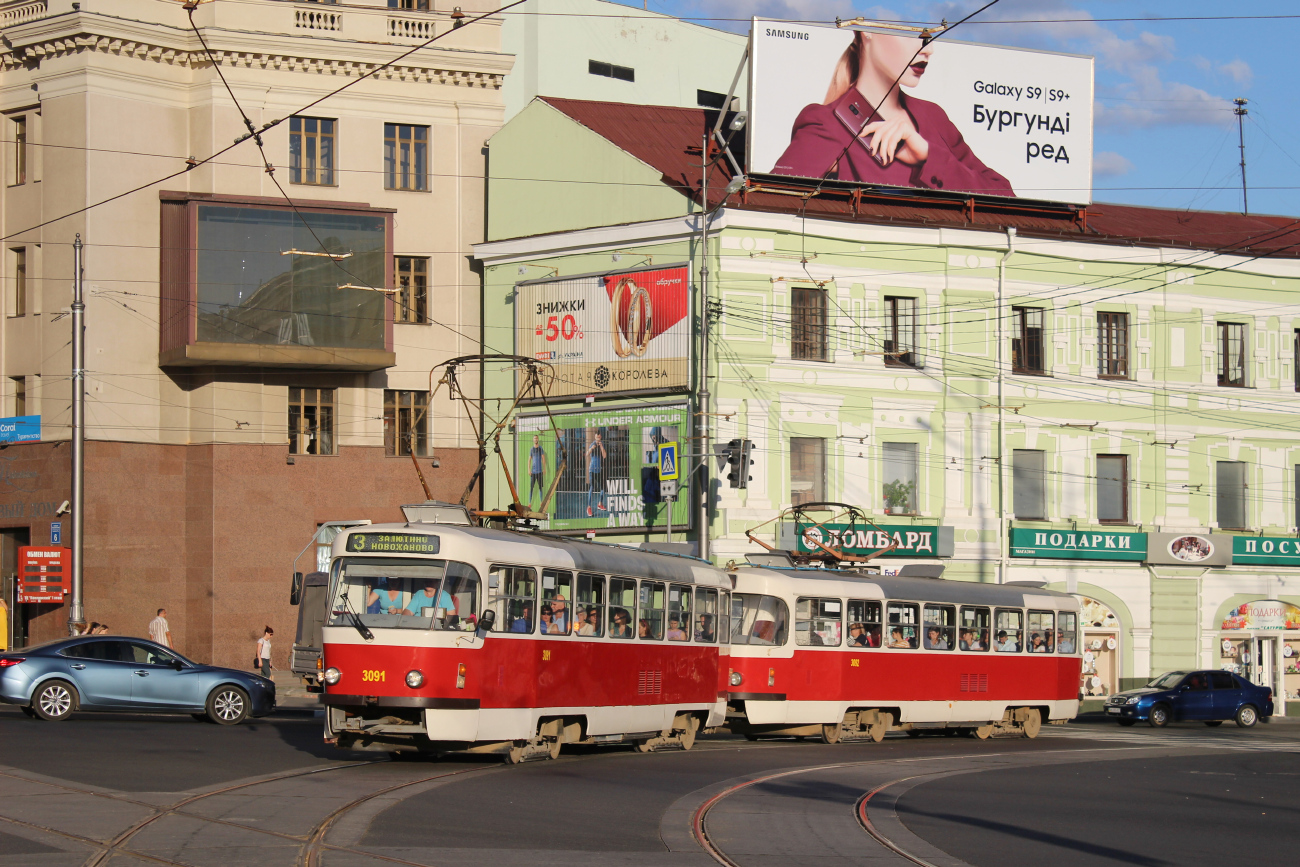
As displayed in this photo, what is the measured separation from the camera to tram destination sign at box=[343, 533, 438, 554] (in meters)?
17.7

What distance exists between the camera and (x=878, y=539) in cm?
3869

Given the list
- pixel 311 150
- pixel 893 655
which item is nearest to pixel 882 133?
pixel 311 150

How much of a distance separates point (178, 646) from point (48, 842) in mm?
28046

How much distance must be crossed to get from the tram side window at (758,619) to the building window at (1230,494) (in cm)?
2271

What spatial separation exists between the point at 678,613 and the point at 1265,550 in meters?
26.6

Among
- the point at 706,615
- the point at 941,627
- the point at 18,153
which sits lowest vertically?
the point at 941,627

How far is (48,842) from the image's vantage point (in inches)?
451

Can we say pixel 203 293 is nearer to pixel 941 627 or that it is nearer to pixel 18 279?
pixel 18 279

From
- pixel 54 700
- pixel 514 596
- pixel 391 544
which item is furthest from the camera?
pixel 54 700

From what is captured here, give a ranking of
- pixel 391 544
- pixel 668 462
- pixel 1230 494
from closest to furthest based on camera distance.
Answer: pixel 391 544 → pixel 668 462 → pixel 1230 494

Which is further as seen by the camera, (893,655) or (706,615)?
(893,655)

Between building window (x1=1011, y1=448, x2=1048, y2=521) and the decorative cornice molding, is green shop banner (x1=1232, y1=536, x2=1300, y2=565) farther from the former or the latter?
the decorative cornice molding

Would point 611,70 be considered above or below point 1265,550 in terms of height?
above

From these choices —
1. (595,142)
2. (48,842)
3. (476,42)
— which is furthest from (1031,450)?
(48,842)
